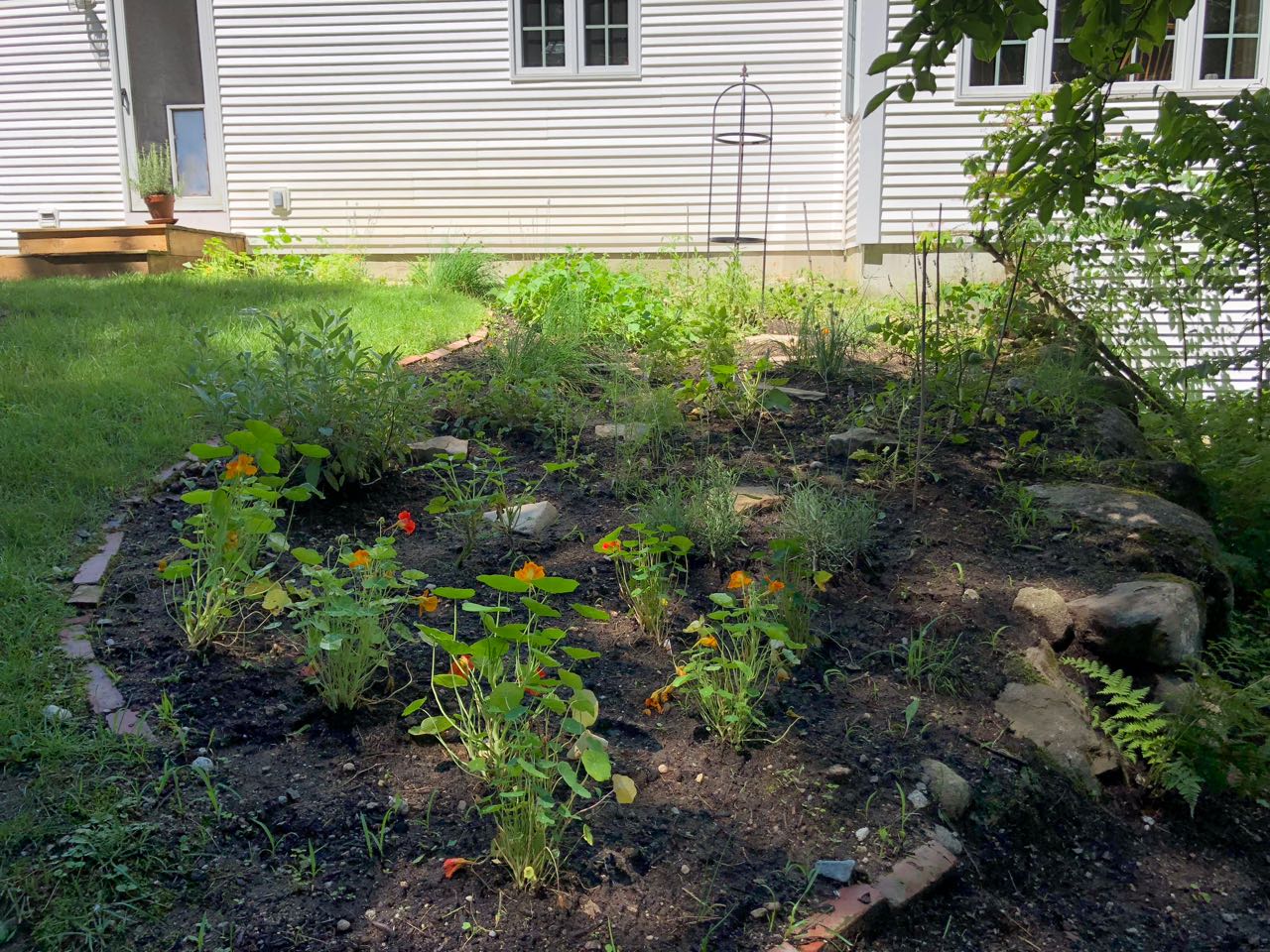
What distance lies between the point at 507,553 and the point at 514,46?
775 centimetres

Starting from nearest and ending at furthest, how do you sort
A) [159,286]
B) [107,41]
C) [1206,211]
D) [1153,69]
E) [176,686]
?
1. [176,686]
2. [1206,211]
3. [159,286]
4. [1153,69]
5. [107,41]

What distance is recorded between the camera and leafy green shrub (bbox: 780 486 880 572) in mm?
2844

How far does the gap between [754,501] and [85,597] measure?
199cm

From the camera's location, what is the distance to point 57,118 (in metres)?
10.1

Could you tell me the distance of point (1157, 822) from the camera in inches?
90.0

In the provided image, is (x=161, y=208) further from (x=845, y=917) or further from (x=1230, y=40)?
(x=1230, y=40)

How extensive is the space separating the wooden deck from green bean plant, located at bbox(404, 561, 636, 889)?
822 centimetres

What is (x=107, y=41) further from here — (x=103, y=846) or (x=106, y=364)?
(x=103, y=846)

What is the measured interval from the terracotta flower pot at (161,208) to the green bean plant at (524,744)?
863 cm

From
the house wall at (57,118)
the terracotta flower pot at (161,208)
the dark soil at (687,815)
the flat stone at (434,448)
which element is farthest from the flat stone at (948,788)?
the house wall at (57,118)

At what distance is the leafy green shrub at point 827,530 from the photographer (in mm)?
2844

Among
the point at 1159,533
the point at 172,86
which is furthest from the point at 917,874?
the point at 172,86

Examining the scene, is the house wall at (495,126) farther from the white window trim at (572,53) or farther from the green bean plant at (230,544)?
the green bean plant at (230,544)

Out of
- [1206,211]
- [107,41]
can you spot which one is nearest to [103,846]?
[1206,211]
